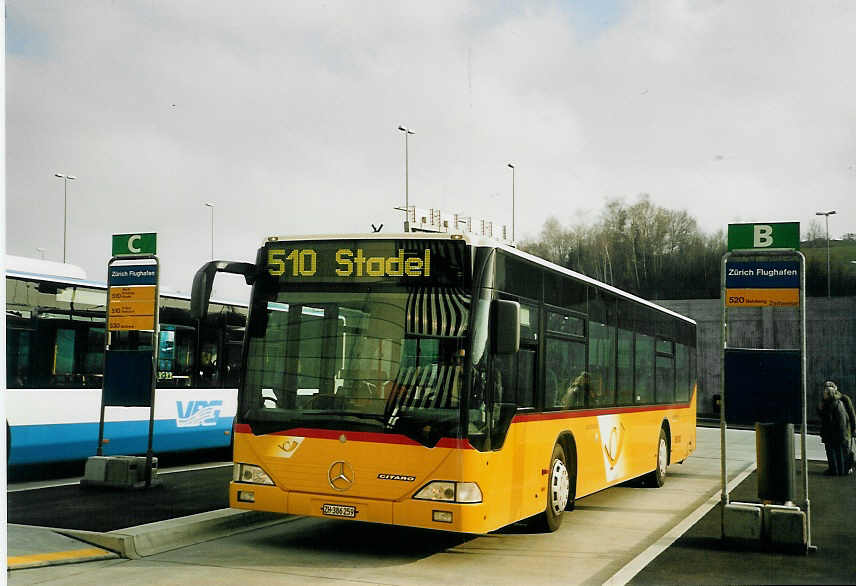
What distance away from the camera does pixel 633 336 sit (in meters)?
14.1

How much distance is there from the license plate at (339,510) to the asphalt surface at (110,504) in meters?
2.33

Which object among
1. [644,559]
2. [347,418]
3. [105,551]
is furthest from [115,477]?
[644,559]

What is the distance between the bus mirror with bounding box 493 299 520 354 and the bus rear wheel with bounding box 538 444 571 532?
224 cm

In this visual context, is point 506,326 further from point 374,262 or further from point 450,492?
point 450,492

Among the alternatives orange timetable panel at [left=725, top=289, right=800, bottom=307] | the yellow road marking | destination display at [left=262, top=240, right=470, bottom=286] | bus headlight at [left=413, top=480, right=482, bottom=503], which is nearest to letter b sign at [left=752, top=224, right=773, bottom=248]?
orange timetable panel at [left=725, top=289, right=800, bottom=307]

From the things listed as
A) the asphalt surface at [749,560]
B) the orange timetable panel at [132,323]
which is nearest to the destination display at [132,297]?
the orange timetable panel at [132,323]

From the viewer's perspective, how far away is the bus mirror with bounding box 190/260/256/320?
29.0ft

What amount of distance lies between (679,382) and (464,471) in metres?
10.2

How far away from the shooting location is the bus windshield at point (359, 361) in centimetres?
845

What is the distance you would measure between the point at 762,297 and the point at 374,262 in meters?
3.99

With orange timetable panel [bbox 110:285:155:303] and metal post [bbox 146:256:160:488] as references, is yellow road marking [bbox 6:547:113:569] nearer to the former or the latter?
metal post [bbox 146:256:160:488]

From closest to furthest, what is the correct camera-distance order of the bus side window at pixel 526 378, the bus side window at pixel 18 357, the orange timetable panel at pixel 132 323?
the bus side window at pixel 526 378 → the orange timetable panel at pixel 132 323 → the bus side window at pixel 18 357

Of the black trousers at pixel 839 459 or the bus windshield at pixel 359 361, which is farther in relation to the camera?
the black trousers at pixel 839 459

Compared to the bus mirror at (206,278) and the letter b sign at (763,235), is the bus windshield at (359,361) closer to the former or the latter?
the bus mirror at (206,278)
